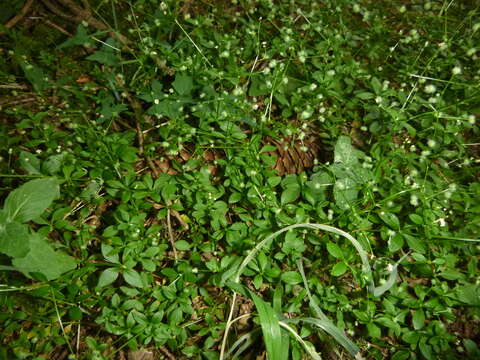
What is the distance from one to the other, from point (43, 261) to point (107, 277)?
0.32 meters

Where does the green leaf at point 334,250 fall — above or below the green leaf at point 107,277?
above

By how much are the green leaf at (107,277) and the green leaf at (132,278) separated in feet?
0.19

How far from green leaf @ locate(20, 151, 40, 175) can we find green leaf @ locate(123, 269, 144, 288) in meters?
0.83

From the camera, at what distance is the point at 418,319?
179 cm

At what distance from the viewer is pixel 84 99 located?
227 cm

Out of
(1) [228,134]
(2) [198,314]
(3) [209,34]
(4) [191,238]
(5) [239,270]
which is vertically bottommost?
(2) [198,314]

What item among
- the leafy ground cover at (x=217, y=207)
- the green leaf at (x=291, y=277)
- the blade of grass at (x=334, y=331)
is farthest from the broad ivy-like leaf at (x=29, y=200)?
the blade of grass at (x=334, y=331)

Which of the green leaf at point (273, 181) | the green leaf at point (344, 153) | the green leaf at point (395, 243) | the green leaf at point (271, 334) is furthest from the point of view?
the green leaf at point (344, 153)

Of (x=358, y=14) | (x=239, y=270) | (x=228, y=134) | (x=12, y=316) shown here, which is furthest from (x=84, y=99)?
(x=358, y=14)

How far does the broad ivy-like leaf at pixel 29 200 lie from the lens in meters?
1.65

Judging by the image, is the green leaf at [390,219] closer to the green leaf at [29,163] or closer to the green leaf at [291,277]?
the green leaf at [291,277]

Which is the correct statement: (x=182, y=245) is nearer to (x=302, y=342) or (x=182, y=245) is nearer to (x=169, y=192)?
(x=169, y=192)

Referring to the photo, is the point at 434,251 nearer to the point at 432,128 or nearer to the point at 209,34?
the point at 432,128

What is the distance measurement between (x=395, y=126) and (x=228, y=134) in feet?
3.72
